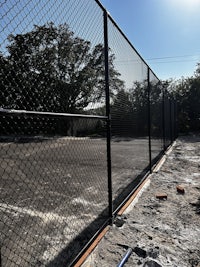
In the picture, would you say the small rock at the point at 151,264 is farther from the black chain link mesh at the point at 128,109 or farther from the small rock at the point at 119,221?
the black chain link mesh at the point at 128,109

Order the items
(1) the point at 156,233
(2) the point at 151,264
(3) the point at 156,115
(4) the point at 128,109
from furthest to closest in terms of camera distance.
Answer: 1. (3) the point at 156,115
2. (4) the point at 128,109
3. (1) the point at 156,233
4. (2) the point at 151,264

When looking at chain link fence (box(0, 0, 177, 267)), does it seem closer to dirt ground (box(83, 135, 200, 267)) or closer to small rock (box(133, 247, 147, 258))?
dirt ground (box(83, 135, 200, 267))

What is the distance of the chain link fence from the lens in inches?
61.5

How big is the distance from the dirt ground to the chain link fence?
0.18m

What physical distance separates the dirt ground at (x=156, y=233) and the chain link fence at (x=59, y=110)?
0.61 ft

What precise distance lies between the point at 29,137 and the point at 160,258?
59.2 inches

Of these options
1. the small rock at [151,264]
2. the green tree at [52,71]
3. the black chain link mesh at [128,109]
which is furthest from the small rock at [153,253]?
the green tree at [52,71]

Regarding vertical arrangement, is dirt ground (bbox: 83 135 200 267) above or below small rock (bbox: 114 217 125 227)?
below

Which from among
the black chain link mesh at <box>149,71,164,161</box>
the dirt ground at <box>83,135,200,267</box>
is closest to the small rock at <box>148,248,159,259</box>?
the dirt ground at <box>83,135,200,267</box>

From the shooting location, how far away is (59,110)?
214cm

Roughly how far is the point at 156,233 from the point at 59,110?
164 cm

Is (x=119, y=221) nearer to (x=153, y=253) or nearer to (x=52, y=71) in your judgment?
(x=153, y=253)

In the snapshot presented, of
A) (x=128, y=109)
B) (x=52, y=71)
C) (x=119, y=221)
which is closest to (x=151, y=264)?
(x=119, y=221)

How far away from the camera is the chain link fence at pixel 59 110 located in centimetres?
156
